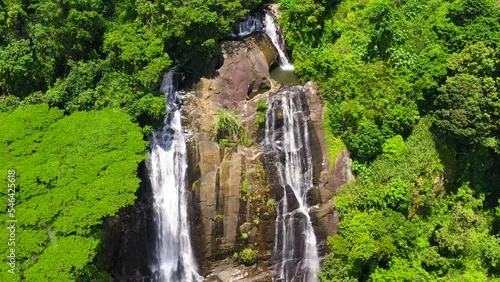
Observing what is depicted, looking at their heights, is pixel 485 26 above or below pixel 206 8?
below

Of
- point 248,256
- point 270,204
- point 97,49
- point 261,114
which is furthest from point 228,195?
point 97,49

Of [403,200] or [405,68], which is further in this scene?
[405,68]

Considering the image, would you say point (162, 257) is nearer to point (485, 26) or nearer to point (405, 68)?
point (405, 68)

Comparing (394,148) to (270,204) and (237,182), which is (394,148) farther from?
(237,182)

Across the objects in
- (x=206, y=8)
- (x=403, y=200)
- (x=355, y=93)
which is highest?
(x=206, y=8)

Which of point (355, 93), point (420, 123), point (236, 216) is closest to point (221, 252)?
point (236, 216)

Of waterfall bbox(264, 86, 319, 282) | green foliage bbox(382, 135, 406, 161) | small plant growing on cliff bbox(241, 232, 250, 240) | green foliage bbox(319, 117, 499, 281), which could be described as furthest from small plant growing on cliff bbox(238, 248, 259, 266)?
green foliage bbox(382, 135, 406, 161)
